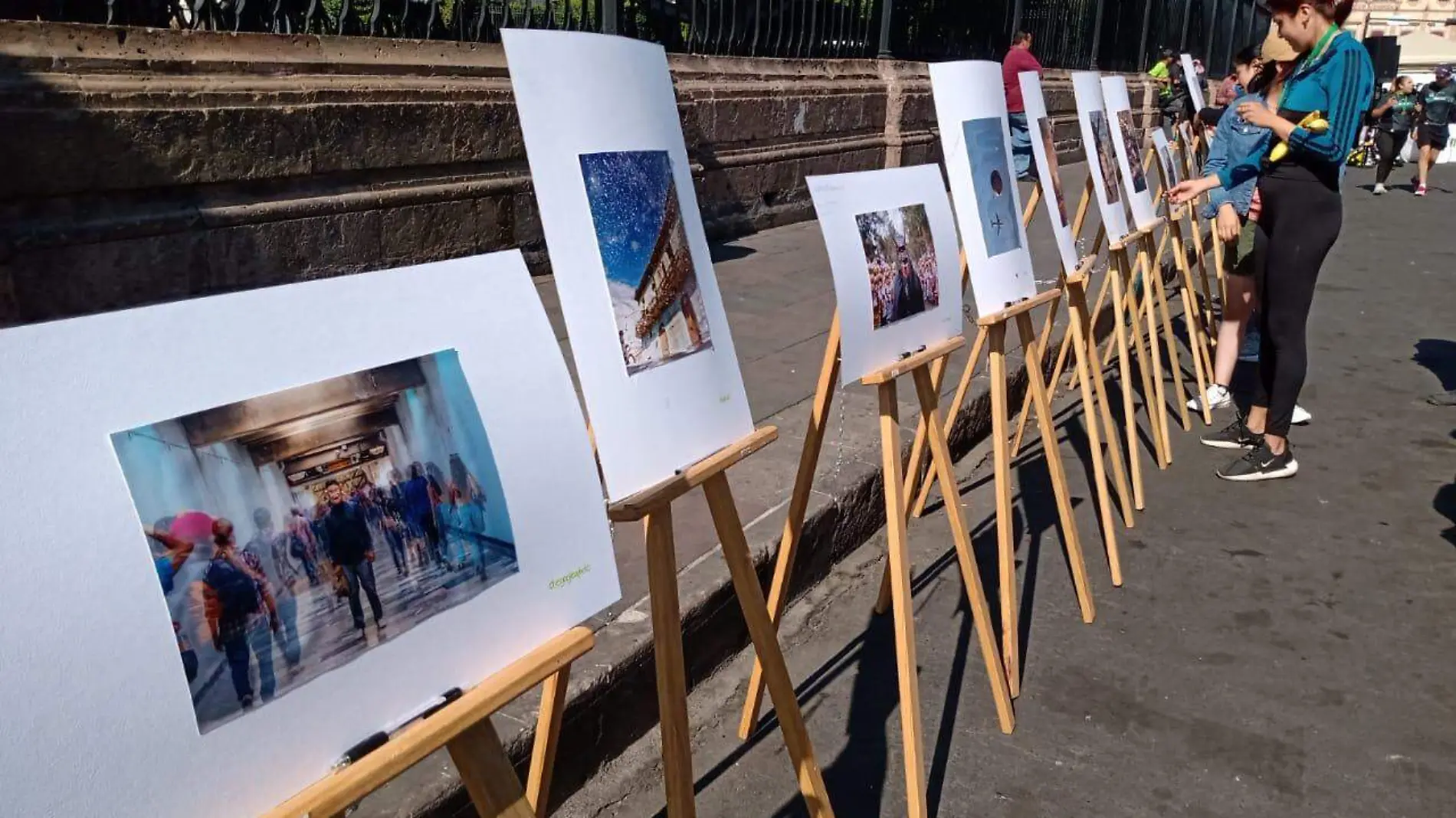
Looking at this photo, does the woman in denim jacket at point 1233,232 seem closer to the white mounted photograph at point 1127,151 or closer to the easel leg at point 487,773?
the white mounted photograph at point 1127,151

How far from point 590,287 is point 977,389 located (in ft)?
12.2

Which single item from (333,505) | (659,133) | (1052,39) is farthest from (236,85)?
(1052,39)

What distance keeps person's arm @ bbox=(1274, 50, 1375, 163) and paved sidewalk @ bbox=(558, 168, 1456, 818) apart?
1.47m

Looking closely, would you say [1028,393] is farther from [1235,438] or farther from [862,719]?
[862,719]

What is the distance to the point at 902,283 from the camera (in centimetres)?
283

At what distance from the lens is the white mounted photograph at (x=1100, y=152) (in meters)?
4.61

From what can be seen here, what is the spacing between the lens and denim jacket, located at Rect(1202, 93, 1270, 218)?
522 centimetres

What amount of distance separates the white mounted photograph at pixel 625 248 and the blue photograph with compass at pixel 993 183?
1.44 meters

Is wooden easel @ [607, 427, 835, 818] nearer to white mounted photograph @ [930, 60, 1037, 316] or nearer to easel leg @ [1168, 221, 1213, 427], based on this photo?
white mounted photograph @ [930, 60, 1037, 316]

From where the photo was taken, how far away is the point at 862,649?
3.41 meters

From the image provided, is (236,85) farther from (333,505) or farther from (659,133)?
(333,505)

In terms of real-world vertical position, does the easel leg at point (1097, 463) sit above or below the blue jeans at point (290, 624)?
below

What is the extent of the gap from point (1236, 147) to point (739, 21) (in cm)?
413

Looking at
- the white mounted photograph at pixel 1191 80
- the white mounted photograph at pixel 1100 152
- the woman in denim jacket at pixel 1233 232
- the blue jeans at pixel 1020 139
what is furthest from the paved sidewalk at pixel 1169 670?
the blue jeans at pixel 1020 139
